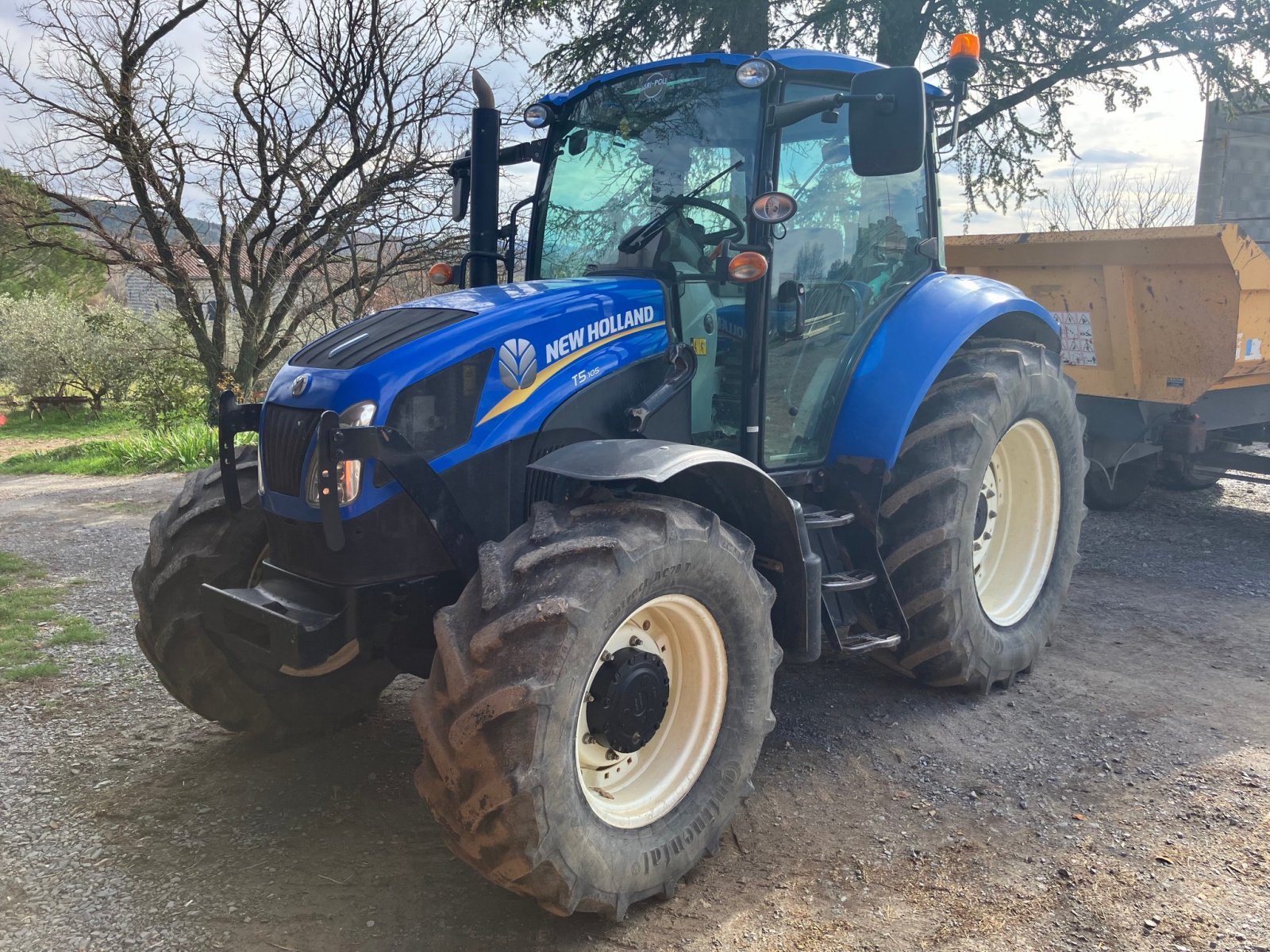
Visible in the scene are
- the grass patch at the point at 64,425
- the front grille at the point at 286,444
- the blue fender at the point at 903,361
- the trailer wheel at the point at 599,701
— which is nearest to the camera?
the trailer wheel at the point at 599,701

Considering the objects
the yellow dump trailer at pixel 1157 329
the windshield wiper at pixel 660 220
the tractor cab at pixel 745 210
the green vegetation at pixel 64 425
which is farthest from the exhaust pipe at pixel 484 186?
the green vegetation at pixel 64 425

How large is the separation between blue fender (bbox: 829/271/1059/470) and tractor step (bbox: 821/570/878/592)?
41 centimetres

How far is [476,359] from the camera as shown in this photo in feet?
9.36

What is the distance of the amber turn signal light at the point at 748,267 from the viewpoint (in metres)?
3.20

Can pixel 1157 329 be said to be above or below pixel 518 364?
above

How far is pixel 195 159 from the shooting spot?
11039mm

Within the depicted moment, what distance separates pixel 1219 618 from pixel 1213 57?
261 inches

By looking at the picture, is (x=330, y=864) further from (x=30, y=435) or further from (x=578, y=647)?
(x=30, y=435)

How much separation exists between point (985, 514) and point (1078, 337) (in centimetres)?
277

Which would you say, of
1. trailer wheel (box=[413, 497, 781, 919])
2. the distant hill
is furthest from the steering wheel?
the distant hill

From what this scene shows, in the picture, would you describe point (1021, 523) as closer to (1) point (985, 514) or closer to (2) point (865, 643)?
(1) point (985, 514)

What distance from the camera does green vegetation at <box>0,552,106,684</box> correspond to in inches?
179

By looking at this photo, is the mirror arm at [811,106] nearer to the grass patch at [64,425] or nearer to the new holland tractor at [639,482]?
the new holland tractor at [639,482]

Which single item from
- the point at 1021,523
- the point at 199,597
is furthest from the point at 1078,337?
the point at 199,597
